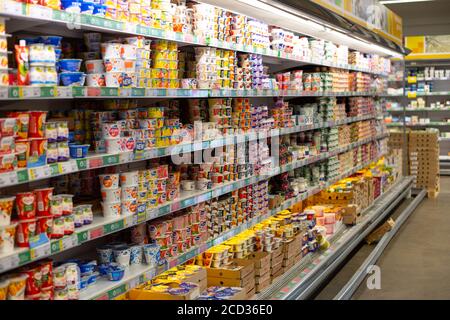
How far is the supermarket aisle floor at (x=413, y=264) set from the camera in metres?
5.46

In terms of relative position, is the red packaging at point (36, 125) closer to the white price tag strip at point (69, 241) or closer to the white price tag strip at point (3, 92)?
the white price tag strip at point (3, 92)

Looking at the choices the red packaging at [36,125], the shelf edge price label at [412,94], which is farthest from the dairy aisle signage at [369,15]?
the red packaging at [36,125]

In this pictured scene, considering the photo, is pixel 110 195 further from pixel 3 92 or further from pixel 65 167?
pixel 3 92

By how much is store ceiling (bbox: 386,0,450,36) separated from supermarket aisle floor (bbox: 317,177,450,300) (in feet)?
17.5

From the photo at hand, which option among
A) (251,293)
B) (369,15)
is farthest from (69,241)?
(369,15)

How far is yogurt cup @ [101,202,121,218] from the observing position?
3127mm

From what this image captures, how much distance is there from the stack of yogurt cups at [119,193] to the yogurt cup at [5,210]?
73 cm

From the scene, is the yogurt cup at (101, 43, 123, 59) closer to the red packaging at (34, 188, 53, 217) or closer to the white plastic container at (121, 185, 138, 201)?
the white plastic container at (121, 185, 138, 201)

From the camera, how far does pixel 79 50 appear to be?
3354mm

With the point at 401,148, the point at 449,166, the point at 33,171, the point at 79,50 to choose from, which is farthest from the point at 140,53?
the point at 449,166

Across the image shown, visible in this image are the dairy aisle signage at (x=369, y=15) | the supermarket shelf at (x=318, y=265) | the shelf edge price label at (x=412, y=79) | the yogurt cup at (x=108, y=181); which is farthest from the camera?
the shelf edge price label at (x=412, y=79)

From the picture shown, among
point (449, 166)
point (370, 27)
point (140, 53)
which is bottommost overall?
point (449, 166)

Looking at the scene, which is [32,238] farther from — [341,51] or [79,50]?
[341,51]

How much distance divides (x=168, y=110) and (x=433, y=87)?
39.1 feet
